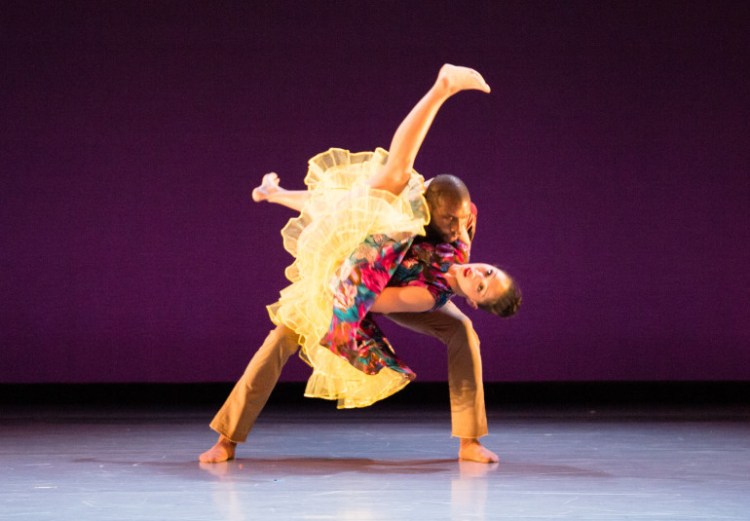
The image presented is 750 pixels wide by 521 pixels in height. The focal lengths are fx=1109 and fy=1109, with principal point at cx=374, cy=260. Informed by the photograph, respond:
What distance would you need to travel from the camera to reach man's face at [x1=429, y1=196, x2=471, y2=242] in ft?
10.1

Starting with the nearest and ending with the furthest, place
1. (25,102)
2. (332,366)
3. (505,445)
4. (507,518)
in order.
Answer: (507,518) → (332,366) → (505,445) → (25,102)

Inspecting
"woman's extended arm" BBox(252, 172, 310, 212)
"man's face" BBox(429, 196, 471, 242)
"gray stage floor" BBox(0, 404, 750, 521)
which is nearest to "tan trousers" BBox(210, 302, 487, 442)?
"gray stage floor" BBox(0, 404, 750, 521)

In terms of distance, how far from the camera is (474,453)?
322 centimetres

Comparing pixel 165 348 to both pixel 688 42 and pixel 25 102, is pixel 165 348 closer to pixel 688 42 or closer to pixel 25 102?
pixel 25 102

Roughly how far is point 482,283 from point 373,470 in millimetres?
599

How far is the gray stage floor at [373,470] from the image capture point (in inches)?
97.6

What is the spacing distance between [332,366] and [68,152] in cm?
276

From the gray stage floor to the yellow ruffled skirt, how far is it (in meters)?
0.24

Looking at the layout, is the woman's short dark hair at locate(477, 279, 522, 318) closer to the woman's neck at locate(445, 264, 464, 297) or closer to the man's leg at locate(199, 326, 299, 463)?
the woman's neck at locate(445, 264, 464, 297)

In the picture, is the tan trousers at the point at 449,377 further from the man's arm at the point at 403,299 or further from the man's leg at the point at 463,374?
the man's arm at the point at 403,299

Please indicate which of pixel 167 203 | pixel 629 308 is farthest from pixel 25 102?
pixel 629 308

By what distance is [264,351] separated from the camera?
3.19 m

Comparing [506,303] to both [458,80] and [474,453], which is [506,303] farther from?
[458,80]

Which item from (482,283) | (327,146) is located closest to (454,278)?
(482,283)
